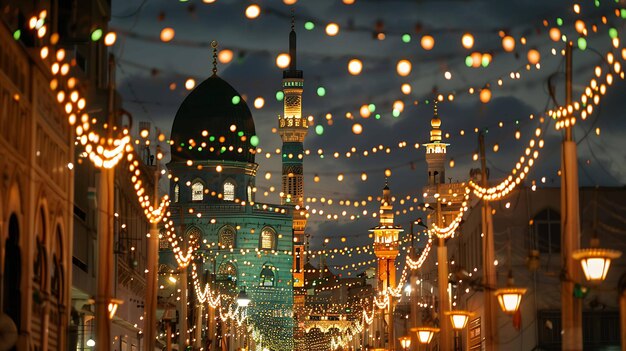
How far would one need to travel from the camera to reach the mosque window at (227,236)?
151875 mm

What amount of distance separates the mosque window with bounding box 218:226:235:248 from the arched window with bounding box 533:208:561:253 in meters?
92.2

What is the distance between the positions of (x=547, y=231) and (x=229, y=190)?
92693 mm

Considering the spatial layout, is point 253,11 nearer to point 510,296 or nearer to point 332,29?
point 332,29

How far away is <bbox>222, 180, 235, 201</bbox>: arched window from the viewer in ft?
496

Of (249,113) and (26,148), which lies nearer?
(26,148)

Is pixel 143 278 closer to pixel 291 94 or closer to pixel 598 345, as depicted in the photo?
pixel 598 345

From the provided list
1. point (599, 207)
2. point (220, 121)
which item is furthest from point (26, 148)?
point (220, 121)

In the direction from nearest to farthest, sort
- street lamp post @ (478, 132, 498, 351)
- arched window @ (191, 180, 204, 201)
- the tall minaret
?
street lamp post @ (478, 132, 498, 351) → arched window @ (191, 180, 204, 201) → the tall minaret

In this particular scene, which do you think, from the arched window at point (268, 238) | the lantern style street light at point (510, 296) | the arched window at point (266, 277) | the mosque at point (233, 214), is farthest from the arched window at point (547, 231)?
the arched window at point (266, 277)

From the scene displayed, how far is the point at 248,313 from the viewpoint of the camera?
149m

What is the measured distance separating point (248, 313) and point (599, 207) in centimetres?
9288

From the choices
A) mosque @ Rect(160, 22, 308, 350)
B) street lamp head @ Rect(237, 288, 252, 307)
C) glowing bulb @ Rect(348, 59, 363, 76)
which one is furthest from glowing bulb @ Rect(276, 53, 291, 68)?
mosque @ Rect(160, 22, 308, 350)

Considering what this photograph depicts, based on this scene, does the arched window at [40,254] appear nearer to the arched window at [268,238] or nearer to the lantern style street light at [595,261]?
the lantern style street light at [595,261]

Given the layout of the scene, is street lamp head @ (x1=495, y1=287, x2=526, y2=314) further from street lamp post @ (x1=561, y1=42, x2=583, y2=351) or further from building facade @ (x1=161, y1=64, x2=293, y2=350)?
building facade @ (x1=161, y1=64, x2=293, y2=350)
